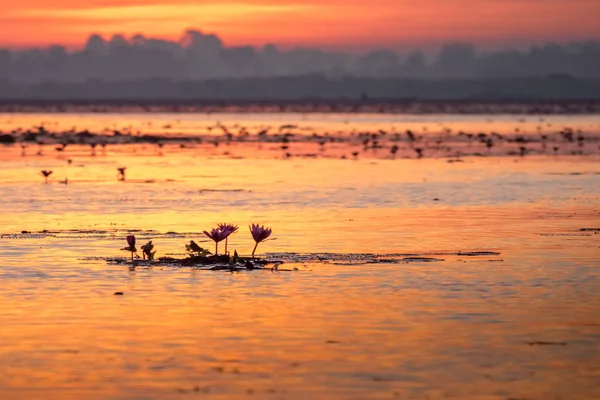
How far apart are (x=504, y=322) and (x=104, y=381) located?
527 cm

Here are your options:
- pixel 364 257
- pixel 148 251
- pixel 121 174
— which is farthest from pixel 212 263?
pixel 121 174

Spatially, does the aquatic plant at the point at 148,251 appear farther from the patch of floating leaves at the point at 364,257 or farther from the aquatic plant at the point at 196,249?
the patch of floating leaves at the point at 364,257

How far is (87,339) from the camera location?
15.0 m

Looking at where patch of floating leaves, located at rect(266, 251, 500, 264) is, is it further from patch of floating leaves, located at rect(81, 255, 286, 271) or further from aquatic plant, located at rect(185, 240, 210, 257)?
aquatic plant, located at rect(185, 240, 210, 257)

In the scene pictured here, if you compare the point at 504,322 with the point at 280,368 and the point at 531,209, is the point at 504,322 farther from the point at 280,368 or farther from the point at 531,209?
the point at 531,209

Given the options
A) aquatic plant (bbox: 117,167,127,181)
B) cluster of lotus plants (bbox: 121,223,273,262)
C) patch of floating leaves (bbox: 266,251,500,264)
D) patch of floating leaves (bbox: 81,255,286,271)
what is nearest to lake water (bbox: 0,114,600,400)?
patch of floating leaves (bbox: 266,251,500,264)

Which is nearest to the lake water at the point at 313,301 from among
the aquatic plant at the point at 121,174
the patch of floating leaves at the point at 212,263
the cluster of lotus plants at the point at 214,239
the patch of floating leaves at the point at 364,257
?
the patch of floating leaves at the point at 364,257

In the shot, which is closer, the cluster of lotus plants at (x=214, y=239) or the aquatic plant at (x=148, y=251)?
the cluster of lotus plants at (x=214, y=239)

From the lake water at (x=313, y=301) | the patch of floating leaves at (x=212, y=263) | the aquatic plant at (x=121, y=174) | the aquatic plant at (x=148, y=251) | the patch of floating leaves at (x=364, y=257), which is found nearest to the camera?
the lake water at (x=313, y=301)

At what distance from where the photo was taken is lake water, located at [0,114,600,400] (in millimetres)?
13055

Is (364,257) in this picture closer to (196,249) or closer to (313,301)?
(196,249)

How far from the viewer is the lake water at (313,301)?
42.8ft

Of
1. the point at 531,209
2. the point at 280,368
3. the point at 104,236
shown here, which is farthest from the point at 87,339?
the point at 531,209

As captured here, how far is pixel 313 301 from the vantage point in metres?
17.7
